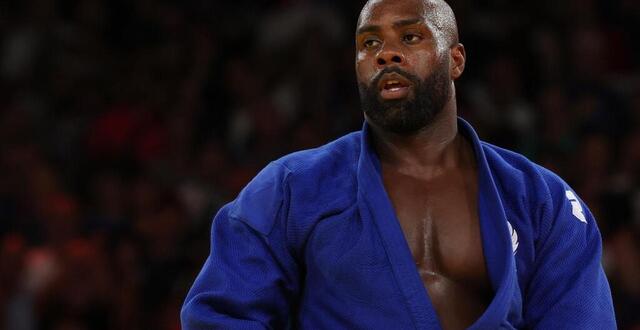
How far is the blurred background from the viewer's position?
20.4ft

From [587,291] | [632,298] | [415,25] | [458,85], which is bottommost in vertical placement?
[632,298]

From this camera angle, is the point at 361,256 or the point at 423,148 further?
the point at 423,148

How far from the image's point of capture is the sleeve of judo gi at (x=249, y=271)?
247 cm

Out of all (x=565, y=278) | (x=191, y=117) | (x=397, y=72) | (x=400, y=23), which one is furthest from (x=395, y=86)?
(x=191, y=117)

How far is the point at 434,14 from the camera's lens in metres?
2.62

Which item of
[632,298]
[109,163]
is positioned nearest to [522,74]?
[632,298]

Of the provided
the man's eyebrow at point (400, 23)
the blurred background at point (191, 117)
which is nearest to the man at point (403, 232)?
the man's eyebrow at point (400, 23)

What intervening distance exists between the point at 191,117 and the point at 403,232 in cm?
485

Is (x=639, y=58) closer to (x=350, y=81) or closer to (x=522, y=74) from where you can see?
(x=522, y=74)

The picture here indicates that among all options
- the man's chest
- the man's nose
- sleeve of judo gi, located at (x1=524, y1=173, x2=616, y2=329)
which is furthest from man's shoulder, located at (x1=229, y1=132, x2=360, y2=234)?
sleeve of judo gi, located at (x1=524, y1=173, x2=616, y2=329)

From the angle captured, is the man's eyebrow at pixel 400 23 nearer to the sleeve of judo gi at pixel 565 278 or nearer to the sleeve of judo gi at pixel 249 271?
the sleeve of judo gi at pixel 249 271

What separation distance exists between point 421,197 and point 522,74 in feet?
15.6

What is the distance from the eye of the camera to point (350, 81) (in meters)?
7.29

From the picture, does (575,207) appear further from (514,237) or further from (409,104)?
(409,104)
